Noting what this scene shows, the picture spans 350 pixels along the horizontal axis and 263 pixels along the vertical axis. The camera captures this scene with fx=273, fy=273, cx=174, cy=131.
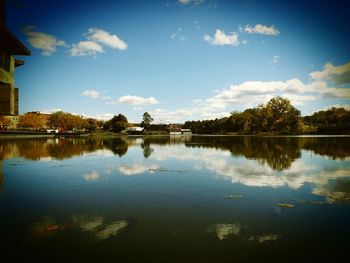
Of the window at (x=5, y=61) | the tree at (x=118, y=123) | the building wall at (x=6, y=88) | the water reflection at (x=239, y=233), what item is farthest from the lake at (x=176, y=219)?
the tree at (x=118, y=123)

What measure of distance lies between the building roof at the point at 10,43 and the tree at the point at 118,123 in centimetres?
15175

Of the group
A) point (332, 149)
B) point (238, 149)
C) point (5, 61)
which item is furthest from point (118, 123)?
point (5, 61)

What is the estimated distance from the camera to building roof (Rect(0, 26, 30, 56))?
10137 millimetres

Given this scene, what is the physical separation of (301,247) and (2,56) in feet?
42.6

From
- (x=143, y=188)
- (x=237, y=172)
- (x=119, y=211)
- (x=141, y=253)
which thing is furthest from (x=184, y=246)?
(x=237, y=172)

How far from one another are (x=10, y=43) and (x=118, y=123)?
153333mm

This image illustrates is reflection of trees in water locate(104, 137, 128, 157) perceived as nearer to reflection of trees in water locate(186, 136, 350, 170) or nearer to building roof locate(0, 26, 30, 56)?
reflection of trees in water locate(186, 136, 350, 170)

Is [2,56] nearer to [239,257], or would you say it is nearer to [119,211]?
[119,211]

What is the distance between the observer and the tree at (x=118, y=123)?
162625mm

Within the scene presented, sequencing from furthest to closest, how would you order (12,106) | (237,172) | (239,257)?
1. (237,172)
2. (12,106)
3. (239,257)

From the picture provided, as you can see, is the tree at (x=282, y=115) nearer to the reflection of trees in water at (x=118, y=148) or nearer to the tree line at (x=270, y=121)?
the tree line at (x=270, y=121)

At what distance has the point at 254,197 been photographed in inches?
462

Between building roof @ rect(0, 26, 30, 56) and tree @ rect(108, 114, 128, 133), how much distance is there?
15175 centimetres

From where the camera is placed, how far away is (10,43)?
36.6 ft
